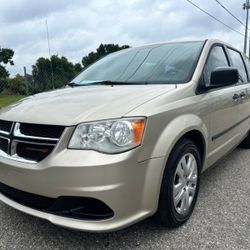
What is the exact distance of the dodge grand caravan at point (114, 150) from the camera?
1986 millimetres

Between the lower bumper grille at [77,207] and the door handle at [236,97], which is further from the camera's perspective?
the door handle at [236,97]

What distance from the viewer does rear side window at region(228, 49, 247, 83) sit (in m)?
4.03

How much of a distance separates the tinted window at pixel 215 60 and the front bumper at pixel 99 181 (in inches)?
51.3

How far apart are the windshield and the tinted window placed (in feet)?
0.51

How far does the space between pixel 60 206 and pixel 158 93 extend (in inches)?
43.1

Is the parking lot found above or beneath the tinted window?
beneath

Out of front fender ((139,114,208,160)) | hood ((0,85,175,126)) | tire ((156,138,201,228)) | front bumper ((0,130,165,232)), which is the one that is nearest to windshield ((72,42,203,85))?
hood ((0,85,175,126))

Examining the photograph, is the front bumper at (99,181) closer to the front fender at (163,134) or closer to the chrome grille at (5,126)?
the front fender at (163,134)

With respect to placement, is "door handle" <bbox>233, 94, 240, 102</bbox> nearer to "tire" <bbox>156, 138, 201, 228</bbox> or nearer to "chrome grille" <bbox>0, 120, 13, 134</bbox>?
"tire" <bbox>156, 138, 201, 228</bbox>

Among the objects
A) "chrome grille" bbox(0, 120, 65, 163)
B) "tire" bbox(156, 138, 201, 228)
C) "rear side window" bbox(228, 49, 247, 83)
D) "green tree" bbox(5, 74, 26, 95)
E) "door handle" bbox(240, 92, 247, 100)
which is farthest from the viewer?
"green tree" bbox(5, 74, 26, 95)

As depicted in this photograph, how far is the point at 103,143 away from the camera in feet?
6.62

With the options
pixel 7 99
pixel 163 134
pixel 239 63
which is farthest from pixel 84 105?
pixel 7 99

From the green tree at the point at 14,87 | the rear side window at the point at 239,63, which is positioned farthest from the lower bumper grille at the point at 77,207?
the green tree at the point at 14,87

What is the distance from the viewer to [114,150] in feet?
6.53
